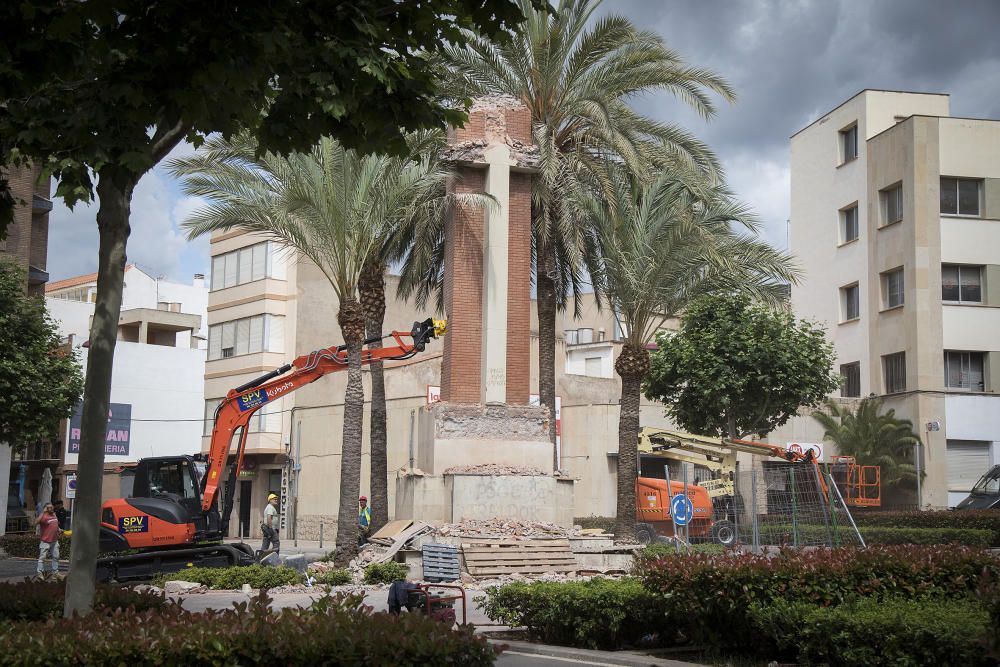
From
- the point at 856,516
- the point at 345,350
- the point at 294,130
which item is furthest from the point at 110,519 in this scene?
the point at 856,516

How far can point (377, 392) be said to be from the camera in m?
29.7

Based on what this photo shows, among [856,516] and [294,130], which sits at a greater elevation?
[294,130]

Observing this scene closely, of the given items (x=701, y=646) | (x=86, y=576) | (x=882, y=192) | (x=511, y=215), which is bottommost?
(x=701, y=646)

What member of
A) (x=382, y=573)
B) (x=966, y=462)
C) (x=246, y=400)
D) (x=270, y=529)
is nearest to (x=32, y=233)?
(x=270, y=529)

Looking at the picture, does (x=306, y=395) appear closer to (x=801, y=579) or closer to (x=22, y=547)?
(x=22, y=547)

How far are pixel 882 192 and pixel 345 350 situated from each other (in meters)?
27.7

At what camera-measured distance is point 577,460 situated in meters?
44.0

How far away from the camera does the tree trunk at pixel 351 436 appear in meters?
23.9

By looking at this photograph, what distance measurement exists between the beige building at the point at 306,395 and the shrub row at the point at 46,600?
32198mm

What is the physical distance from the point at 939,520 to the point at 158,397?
39.3m

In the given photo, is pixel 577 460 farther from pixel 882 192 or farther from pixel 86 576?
pixel 86 576

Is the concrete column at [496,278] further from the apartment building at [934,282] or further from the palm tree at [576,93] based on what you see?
the apartment building at [934,282]

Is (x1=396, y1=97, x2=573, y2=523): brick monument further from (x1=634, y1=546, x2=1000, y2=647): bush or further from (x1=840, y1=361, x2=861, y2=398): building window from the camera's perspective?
(x1=840, y1=361, x2=861, y2=398): building window

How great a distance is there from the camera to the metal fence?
20891 millimetres
